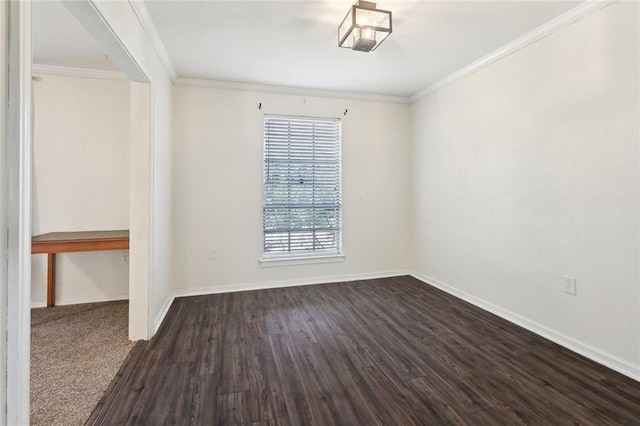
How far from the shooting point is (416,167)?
424 cm

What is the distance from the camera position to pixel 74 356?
2.21 meters

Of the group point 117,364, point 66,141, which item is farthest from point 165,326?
point 66,141

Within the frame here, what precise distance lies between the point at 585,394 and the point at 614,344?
0.55m

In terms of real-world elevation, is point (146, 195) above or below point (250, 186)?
below

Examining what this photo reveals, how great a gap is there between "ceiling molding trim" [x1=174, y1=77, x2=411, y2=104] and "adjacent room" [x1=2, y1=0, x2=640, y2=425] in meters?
0.03

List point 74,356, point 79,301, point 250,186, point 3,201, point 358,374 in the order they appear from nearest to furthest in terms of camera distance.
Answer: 1. point 3,201
2. point 358,374
3. point 74,356
4. point 79,301
5. point 250,186

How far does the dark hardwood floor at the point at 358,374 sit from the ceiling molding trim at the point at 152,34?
98.1 inches

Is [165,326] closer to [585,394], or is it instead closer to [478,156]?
[585,394]

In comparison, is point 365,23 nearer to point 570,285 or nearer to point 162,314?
point 570,285

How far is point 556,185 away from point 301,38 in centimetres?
246

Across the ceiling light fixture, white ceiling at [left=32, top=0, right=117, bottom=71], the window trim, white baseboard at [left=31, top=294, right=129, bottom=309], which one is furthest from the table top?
the ceiling light fixture

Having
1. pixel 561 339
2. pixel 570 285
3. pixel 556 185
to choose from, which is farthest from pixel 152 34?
pixel 561 339

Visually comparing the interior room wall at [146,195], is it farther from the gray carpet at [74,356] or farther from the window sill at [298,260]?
the window sill at [298,260]

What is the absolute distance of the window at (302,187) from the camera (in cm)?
389
